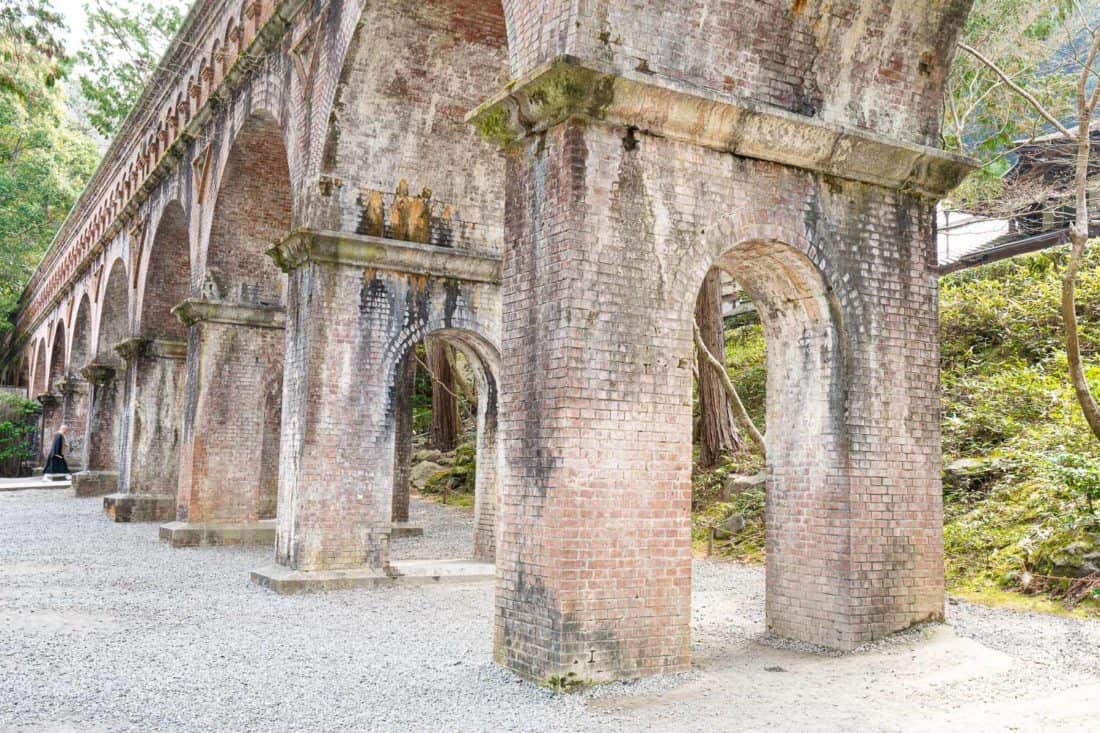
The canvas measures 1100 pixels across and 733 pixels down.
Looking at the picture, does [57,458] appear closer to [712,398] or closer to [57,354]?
[57,354]

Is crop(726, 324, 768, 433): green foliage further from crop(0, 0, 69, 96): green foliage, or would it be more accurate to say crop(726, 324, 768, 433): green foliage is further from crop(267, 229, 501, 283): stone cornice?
crop(0, 0, 69, 96): green foliage

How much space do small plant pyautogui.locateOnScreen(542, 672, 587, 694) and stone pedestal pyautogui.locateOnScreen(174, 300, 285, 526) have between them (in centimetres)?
1131

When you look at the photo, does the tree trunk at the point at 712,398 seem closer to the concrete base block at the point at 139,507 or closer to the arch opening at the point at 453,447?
the arch opening at the point at 453,447

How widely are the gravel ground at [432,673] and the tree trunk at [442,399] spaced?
12.3 meters

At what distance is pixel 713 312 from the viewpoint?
52.7 ft

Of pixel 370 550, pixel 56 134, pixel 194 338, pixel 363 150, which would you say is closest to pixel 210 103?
pixel 194 338

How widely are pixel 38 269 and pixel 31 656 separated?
43.3m

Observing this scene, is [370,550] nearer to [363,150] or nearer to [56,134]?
[363,150]

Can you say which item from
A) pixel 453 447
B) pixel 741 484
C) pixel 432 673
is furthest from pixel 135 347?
pixel 432 673

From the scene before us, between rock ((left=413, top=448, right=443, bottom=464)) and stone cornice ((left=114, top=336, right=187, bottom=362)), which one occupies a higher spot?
stone cornice ((left=114, top=336, right=187, bottom=362))

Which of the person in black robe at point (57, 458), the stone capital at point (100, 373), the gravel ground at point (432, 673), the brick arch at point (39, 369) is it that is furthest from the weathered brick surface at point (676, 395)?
the brick arch at point (39, 369)

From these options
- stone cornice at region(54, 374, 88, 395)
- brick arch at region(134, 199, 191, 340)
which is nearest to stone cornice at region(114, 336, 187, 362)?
brick arch at region(134, 199, 191, 340)

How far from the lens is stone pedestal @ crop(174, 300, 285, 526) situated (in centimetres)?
1602

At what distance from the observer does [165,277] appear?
21719 millimetres
